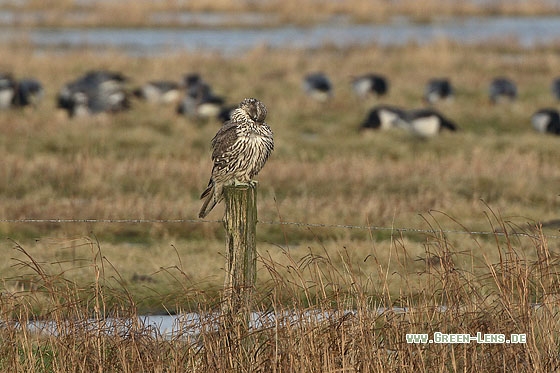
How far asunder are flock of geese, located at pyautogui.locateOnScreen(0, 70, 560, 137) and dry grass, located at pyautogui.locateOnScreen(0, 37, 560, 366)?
0.42 metres

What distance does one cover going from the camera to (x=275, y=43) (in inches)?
1535

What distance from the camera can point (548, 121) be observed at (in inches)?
803

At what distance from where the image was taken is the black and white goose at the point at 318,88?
23.8 m

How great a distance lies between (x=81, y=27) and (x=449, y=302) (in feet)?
133

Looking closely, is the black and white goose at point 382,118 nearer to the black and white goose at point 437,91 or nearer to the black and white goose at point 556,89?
the black and white goose at point 437,91

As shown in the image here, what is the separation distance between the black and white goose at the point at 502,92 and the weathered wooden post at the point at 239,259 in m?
A: 18.6

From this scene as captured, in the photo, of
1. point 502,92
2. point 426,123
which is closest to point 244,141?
point 426,123

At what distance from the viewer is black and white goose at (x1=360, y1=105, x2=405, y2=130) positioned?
796 inches

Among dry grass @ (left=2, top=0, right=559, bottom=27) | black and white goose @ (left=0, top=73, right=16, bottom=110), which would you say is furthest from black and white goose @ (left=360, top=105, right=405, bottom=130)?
dry grass @ (left=2, top=0, right=559, bottom=27)

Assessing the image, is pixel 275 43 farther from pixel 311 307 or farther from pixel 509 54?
pixel 311 307

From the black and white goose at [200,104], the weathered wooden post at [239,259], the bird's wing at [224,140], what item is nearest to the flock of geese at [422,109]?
the black and white goose at [200,104]

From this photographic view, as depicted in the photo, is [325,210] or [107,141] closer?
[325,210]

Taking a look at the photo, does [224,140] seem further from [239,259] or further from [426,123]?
[426,123]

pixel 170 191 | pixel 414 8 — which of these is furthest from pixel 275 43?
pixel 170 191
